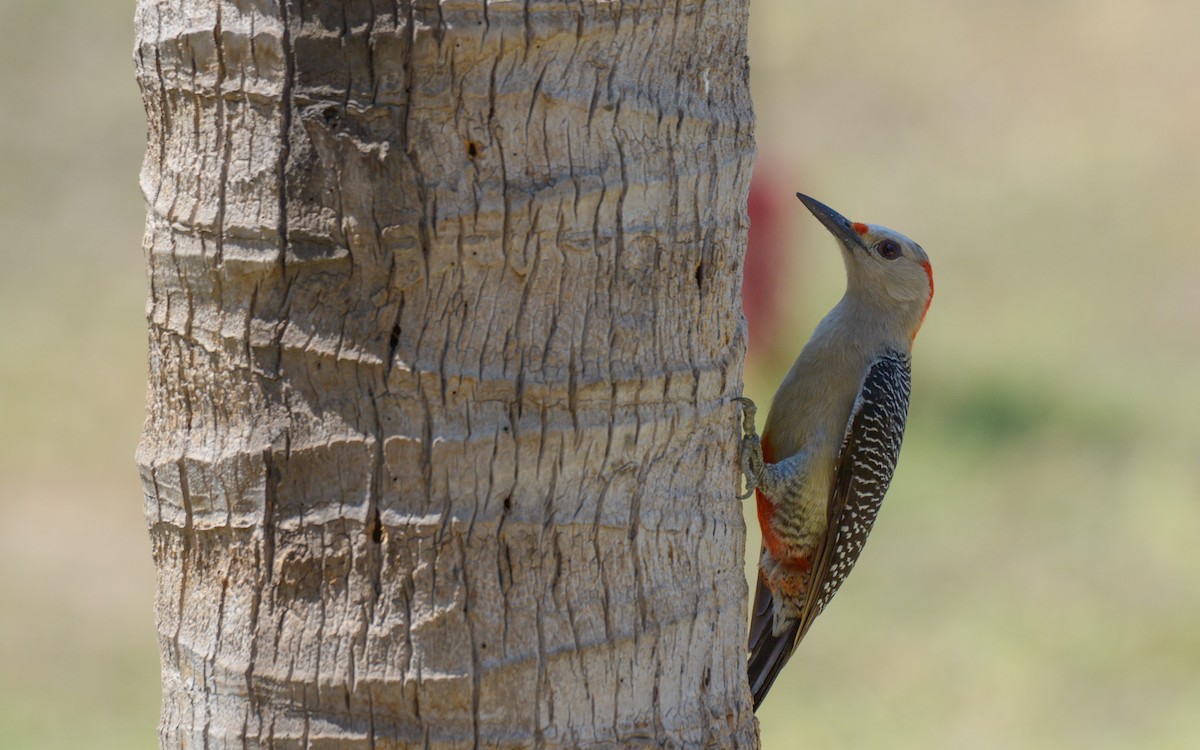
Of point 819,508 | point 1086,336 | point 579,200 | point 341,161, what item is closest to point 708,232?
point 579,200

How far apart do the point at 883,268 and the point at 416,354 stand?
2.96 metres

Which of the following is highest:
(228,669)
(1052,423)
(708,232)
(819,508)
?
(708,232)

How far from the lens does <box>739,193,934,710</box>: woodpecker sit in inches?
189

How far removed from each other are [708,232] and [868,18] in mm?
18756

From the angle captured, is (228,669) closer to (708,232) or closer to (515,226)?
(515,226)

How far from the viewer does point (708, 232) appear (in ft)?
9.23

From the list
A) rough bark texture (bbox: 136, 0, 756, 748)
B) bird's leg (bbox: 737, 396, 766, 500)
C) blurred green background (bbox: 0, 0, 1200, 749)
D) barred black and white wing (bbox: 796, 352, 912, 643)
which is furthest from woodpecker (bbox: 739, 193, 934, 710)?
blurred green background (bbox: 0, 0, 1200, 749)

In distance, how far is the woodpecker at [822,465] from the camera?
4.80m

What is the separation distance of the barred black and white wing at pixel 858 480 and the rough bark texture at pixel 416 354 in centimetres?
216

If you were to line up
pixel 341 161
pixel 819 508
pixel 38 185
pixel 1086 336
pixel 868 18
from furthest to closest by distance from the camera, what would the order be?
pixel 868 18, pixel 38 185, pixel 1086 336, pixel 819 508, pixel 341 161

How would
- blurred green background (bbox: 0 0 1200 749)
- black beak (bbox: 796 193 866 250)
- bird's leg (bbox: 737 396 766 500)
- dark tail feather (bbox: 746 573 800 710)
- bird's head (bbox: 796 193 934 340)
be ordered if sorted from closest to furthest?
bird's leg (bbox: 737 396 766 500), dark tail feather (bbox: 746 573 800 710), black beak (bbox: 796 193 866 250), bird's head (bbox: 796 193 934 340), blurred green background (bbox: 0 0 1200 749)

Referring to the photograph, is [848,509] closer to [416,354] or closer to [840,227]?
[840,227]

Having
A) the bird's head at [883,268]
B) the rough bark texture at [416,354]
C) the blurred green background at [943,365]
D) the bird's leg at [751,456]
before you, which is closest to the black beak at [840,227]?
the bird's head at [883,268]

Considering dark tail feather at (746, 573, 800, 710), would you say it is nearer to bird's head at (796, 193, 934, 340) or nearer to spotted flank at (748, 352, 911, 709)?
spotted flank at (748, 352, 911, 709)
